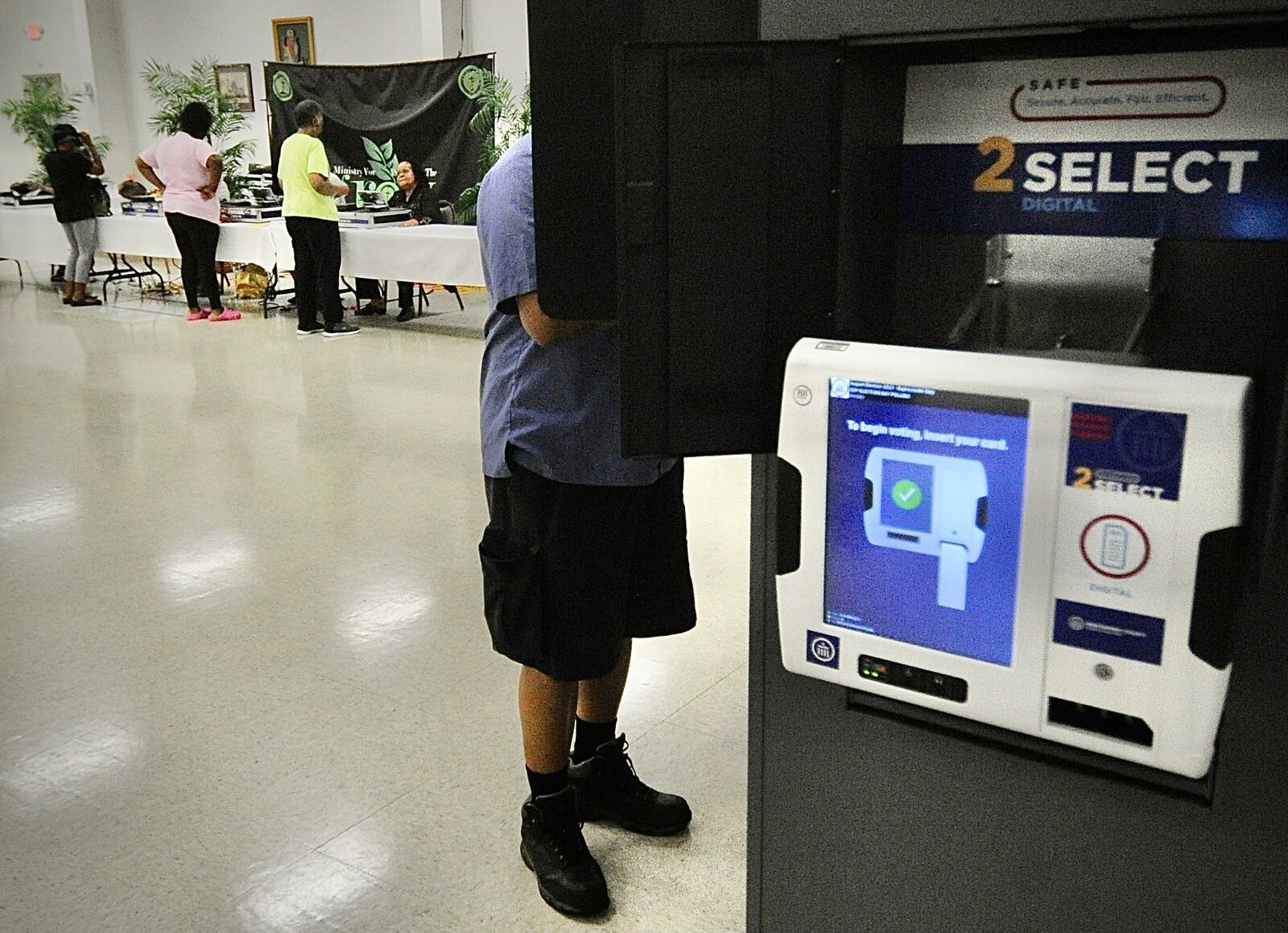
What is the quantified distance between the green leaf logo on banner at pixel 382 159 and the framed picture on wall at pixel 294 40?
253cm

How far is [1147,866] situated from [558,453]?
98 centimetres

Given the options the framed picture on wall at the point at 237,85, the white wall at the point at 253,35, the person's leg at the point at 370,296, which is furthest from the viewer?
the framed picture on wall at the point at 237,85

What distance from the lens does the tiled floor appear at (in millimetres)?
2123

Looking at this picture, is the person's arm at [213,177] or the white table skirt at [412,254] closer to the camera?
the white table skirt at [412,254]

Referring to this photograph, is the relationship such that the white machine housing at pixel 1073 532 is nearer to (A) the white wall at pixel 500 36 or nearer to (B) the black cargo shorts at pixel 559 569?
(B) the black cargo shorts at pixel 559 569

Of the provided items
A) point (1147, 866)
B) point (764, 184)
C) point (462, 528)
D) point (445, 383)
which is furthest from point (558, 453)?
point (445, 383)

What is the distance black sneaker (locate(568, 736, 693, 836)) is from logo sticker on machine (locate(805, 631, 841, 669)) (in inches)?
40.8

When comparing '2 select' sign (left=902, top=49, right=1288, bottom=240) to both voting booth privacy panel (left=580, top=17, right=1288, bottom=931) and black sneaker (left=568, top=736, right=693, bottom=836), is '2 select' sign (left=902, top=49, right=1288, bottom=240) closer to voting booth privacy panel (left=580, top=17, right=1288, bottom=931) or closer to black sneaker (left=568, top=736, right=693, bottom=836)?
voting booth privacy panel (left=580, top=17, right=1288, bottom=931)

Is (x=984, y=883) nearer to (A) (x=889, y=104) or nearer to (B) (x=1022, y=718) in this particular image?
(B) (x=1022, y=718)

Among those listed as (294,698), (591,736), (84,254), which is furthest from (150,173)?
(591,736)

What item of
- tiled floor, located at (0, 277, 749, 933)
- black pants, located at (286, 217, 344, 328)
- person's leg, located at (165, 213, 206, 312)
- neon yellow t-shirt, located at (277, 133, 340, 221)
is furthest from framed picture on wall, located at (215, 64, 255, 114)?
tiled floor, located at (0, 277, 749, 933)

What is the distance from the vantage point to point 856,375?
1.20 m

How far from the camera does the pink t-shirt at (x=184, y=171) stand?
26.5 feet

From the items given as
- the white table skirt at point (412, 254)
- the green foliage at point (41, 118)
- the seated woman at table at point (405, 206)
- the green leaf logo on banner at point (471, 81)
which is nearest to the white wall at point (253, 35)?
the green foliage at point (41, 118)
